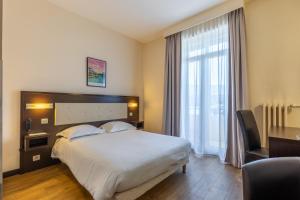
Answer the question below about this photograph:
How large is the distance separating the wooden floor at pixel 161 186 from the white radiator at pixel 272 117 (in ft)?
2.82

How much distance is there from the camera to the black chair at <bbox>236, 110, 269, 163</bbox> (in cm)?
211

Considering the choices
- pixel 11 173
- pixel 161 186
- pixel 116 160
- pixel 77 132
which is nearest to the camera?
pixel 116 160

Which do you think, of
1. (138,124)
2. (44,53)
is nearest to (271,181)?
(44,53)

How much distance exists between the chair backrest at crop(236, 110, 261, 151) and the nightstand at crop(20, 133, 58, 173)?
3.09 m

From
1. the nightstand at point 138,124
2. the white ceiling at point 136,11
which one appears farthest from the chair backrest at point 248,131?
the nightstand at point 138,124

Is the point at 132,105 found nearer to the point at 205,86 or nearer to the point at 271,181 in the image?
the point at 205,86

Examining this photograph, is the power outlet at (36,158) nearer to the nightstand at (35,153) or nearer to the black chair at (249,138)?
the nightstand at (35,153)

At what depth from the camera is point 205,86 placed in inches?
137

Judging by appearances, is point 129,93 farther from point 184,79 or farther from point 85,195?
point 85,195

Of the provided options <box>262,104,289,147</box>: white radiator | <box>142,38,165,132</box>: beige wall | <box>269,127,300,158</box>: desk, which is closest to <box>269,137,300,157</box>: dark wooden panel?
<box>269,127,300,158</box>: desk

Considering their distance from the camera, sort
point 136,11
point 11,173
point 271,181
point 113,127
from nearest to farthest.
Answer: point 271,181
point 11,173
point 136,11
point 113,127

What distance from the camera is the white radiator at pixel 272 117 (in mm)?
2596

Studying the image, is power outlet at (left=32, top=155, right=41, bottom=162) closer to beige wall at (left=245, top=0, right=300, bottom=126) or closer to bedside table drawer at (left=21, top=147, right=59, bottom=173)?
bedside table drawer at (left=21, top=147, right=59, bottom=173)

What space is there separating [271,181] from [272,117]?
2.29 metres
